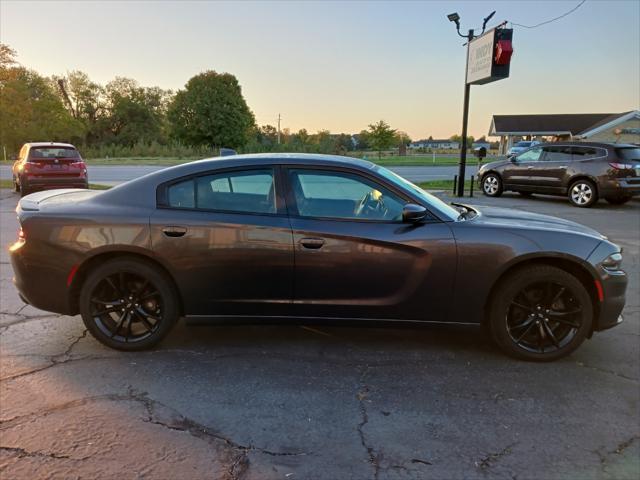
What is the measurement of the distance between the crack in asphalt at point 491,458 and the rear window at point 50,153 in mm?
14740

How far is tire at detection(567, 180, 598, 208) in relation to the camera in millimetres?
12438

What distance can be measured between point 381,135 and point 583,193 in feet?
122

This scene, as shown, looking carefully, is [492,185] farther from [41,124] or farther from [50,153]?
[41,124]

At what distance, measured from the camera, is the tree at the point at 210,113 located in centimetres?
5809

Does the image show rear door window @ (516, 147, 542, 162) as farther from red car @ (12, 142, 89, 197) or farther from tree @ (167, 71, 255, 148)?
tree @ (167, 71, 255, 148)

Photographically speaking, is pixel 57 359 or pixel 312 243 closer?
pixel 312 243

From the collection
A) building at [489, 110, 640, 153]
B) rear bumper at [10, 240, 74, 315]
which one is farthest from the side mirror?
building at [489, 110, 640, 153]

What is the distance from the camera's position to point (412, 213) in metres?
3.34

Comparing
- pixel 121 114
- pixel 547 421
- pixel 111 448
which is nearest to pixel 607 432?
pixel 547 421

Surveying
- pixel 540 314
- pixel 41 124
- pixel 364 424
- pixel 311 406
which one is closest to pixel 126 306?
pixel 311 406

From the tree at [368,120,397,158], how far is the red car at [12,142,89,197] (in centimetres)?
3717

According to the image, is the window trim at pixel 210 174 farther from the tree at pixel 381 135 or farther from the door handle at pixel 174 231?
the tree at pixel 381 135

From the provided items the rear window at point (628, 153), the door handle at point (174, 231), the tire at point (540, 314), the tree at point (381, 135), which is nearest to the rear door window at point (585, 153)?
the rear window at point (628, 153)

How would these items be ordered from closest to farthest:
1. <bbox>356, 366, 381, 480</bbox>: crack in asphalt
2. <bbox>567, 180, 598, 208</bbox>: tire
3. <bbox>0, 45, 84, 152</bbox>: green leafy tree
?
<bbox>356, 366, 381, 480</bbox>: crack in asphalt → <bbox>567, 180, 598, 208</bbox>: tire → <bbox>0, 45, 84, 152</bbox>: green leafy tree
